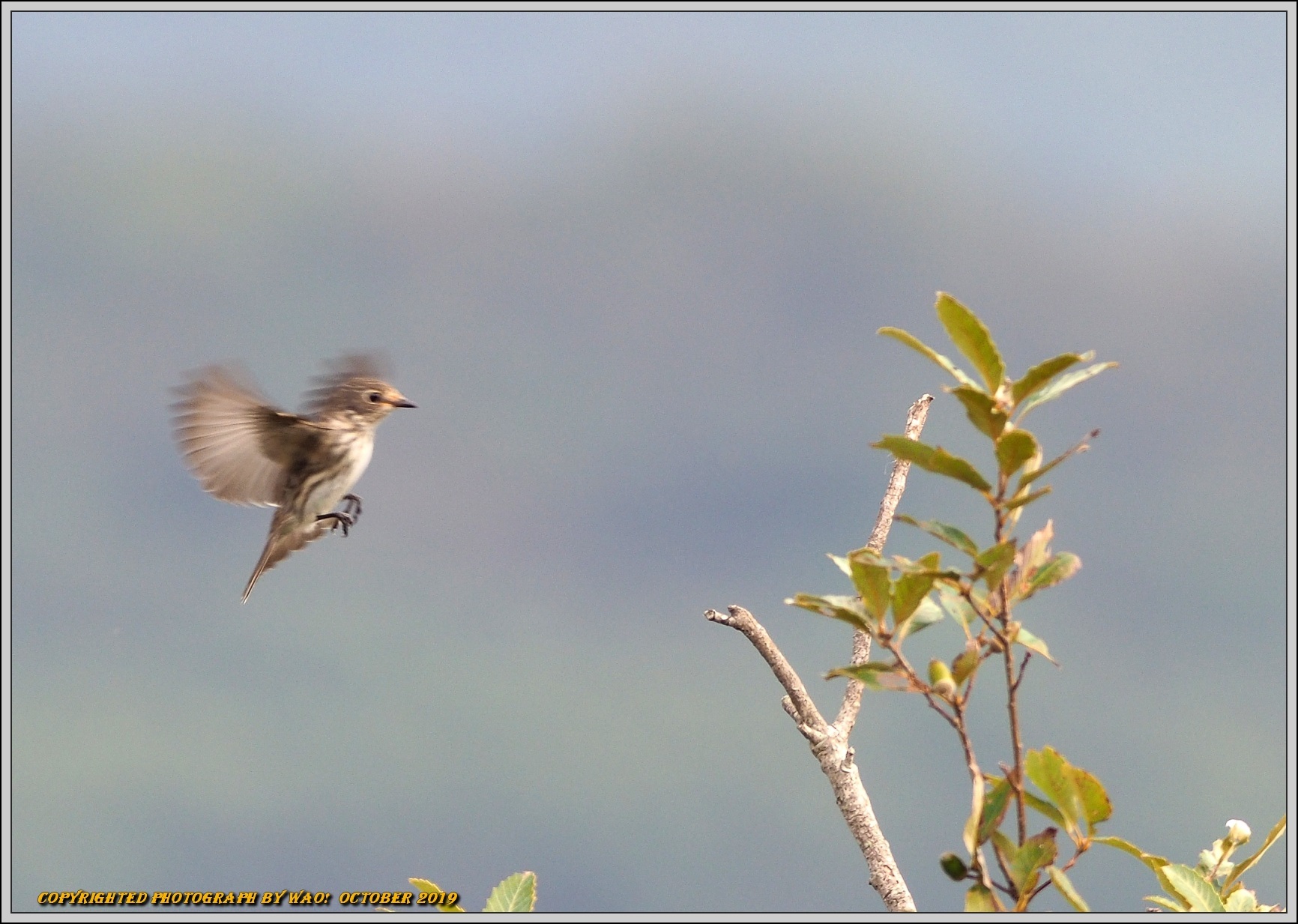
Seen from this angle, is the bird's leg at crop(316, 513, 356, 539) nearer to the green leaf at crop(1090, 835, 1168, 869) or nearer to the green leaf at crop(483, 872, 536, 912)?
the green leaf at crop(483, 872, 536, 912)

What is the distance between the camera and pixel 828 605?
2.54 meters

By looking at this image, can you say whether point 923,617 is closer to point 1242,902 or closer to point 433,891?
point 1242,902

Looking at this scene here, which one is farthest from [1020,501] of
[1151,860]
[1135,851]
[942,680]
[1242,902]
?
[1242,902]

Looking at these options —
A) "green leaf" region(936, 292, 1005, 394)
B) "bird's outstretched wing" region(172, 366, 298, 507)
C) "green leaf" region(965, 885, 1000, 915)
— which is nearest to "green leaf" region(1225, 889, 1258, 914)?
"green leaf" region(965, 885, 1000, 915)

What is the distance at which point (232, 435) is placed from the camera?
249 inches

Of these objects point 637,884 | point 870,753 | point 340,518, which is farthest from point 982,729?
point 340,518

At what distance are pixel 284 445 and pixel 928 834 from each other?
19818cm

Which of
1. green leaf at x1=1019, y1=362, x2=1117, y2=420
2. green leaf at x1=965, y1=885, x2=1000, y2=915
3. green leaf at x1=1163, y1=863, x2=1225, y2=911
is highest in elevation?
green leaf at x1=1019, y1=362, x2=1117, y2=420

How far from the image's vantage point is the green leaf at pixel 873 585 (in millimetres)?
2564

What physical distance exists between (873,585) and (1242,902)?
1510mm

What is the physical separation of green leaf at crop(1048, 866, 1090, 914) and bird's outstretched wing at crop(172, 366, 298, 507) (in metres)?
4.18

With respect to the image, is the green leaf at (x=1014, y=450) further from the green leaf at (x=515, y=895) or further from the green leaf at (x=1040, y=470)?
the green leaf at (x=515, y=895)

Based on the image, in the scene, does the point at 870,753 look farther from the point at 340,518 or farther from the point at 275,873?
the point at 340,518

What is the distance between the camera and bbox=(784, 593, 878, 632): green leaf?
246cm
